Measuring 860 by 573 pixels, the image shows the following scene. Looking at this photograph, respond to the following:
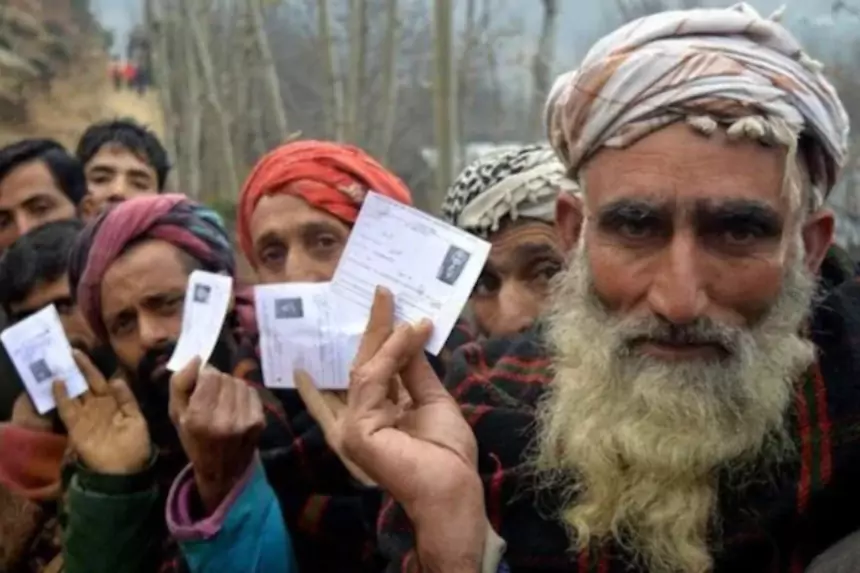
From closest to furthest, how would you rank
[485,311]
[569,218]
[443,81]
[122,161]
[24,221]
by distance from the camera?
1. [569,218]
2. [485,311]
3. [24,221]
4. [122,161]
5. [443,81]

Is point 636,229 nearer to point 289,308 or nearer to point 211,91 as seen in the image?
point 289,308

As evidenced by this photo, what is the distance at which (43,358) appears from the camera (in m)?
2.99

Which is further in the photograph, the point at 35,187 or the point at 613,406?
the point at 35,187

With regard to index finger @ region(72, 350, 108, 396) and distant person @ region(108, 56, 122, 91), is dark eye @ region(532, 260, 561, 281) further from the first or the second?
distant person @ region(108, 56, 122, 91)

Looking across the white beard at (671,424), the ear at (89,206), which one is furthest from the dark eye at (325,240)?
the ear at (89,206)

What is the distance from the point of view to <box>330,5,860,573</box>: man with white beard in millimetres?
2074

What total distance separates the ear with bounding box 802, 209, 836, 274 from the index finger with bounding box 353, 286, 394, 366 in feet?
2.40

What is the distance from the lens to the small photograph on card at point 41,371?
117 inches

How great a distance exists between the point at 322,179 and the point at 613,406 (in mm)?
1067

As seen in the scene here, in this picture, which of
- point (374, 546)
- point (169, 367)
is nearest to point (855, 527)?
point (374, 546)

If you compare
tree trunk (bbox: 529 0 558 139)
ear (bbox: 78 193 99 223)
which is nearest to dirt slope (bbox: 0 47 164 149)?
tree trunk (bbox: 529 0 558 139)

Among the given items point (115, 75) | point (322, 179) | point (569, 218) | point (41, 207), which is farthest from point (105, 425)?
point (115, 75)

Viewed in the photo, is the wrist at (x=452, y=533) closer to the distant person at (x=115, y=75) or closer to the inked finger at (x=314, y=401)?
the inked finger at (x=314, y=401)

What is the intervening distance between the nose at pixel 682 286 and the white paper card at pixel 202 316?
1.02 m
